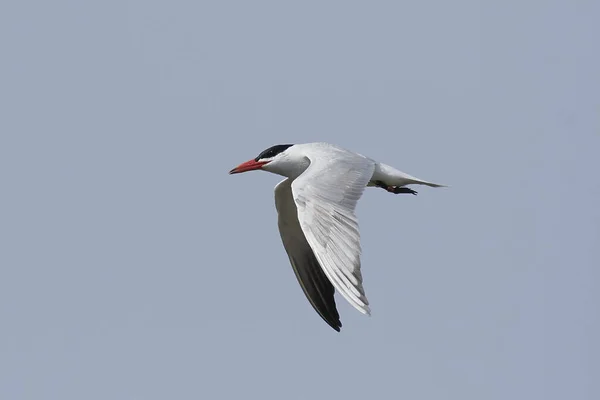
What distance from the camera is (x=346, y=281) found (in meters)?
10.2

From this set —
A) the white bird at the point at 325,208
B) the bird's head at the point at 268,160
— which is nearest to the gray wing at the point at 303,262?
the white bird at the point at 325,208

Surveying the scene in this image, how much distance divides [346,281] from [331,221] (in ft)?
2.76

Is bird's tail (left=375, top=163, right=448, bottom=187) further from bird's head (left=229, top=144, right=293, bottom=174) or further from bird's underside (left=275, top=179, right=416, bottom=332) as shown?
bird's head (left=229, top=144, right=293, bottom=174)

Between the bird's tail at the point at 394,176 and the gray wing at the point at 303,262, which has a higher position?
the bird's tail at the point at 394,176

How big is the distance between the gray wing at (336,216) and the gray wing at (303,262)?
3.66ft

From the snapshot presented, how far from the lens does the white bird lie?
10375 mm

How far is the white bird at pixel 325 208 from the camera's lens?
34.0 ft

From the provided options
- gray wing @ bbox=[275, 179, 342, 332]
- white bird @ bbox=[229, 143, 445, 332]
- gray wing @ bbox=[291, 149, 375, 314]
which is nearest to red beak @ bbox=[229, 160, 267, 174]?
white bird @ bbox=[229, 143, 445, 332]

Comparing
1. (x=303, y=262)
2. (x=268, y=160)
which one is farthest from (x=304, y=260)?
(x=268, y=160)

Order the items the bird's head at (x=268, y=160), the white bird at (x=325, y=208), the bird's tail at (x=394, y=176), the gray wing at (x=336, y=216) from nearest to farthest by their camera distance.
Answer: the gray wing at (x=336, y=216), the white bird at (x=325, y=208), the bird's tail at (x=394, y=176), the bird's head at (x=268, y=160)

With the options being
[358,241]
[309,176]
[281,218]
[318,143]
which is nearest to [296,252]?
[281,218]

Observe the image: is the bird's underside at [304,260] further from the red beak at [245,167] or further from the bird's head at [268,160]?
the red beak at [245,167]

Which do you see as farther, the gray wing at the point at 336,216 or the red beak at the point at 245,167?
the red beak at the point at 245,167

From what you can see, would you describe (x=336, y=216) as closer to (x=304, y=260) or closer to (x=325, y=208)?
(x=325, y=208)
